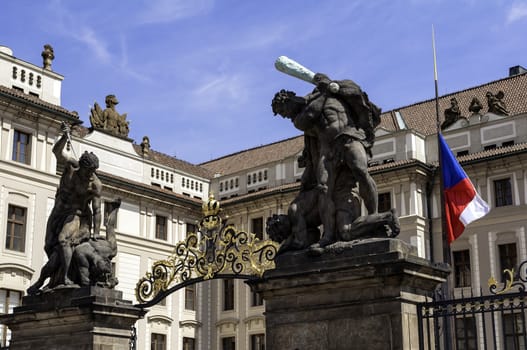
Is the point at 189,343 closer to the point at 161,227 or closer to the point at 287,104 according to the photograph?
the point at 161,227

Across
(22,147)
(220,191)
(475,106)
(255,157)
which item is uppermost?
(255,157)

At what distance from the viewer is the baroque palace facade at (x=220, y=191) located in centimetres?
3017

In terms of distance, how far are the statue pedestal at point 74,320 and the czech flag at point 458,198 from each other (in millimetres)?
7778

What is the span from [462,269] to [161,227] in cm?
1363

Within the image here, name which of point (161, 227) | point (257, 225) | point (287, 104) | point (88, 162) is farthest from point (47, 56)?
point (287, 104)

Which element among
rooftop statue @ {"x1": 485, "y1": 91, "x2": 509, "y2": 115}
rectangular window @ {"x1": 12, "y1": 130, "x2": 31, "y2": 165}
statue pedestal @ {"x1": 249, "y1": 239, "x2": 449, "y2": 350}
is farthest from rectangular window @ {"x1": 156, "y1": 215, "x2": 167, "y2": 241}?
statue pedestal @ {"x1": 249, "y1": 239, "x2": 449, "y2": 350}

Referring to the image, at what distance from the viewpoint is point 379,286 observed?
326 inches

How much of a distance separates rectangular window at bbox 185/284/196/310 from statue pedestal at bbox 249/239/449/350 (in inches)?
1185

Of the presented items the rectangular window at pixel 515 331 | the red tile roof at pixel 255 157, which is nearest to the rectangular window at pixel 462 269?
the rectangular window at pixel 515 331

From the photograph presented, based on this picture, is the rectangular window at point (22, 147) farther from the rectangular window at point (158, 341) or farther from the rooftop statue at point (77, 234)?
the rooftop statue at point (77, 234)

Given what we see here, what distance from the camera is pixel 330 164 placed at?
8961 millimetres

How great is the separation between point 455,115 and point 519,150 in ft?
14.0

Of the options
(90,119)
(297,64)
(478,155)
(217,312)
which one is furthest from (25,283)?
(297,64)

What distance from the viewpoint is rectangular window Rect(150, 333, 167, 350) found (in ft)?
119
